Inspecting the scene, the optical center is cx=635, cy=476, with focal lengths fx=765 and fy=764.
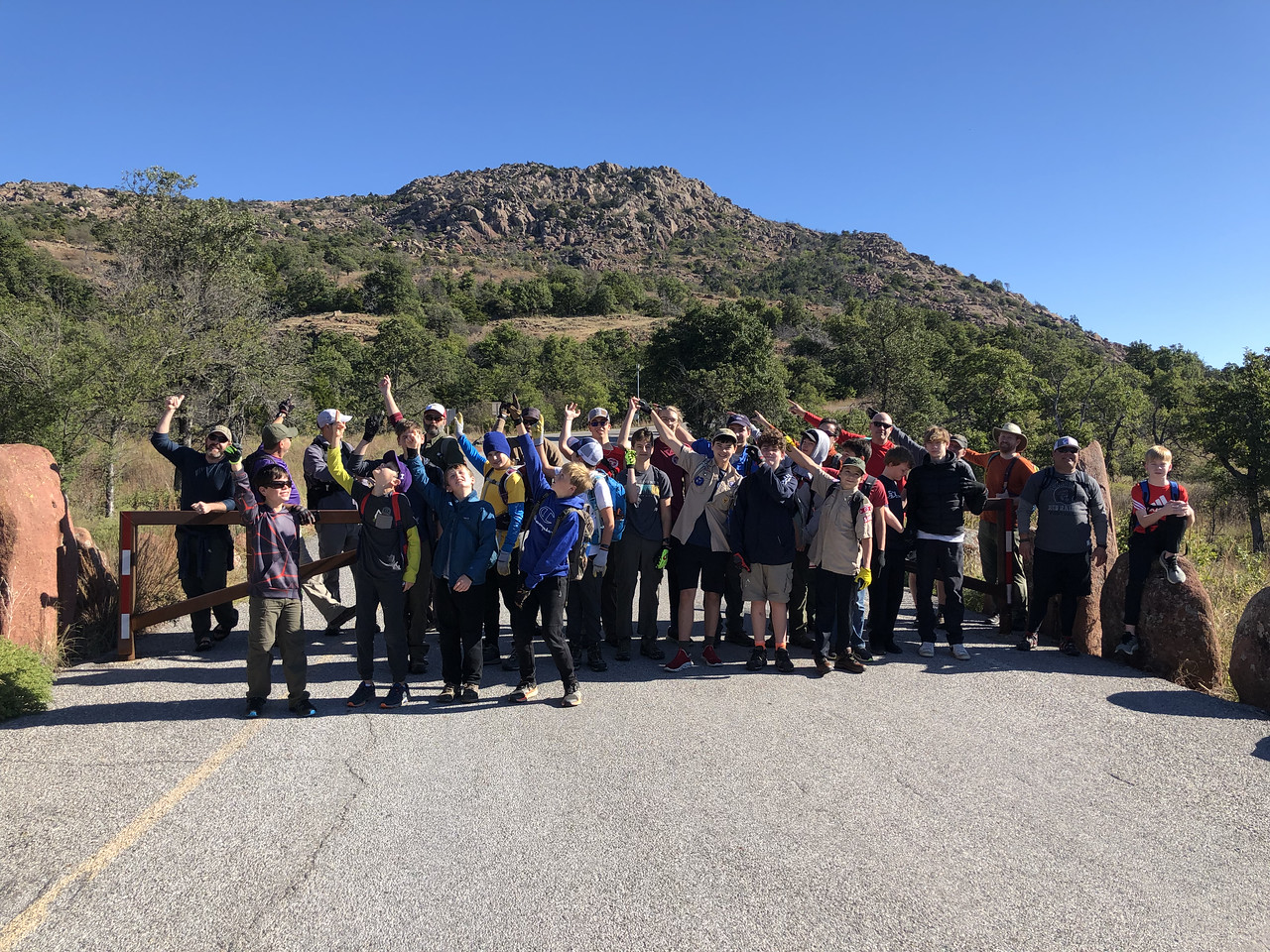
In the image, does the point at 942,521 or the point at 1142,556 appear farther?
the point at 942,521

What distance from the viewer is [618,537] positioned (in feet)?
23.7

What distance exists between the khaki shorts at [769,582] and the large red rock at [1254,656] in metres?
3.43

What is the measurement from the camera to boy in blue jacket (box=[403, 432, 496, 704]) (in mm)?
5770

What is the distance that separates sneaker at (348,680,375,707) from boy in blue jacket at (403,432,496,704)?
516mm

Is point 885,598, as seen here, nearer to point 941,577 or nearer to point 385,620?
point 941,577

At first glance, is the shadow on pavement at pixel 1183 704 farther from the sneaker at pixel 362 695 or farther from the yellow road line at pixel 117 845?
the yellow road line at pixel 117 845

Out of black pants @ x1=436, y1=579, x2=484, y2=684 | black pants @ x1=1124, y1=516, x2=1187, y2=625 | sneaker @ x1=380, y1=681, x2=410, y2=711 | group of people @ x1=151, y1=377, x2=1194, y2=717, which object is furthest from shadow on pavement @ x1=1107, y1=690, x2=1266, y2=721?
sneaker @ x1=380, y1=681, x2=410, y2=711

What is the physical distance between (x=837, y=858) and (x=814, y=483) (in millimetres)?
3870

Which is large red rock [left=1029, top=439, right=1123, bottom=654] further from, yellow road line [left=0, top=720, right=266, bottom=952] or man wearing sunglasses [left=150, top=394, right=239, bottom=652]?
man wearing sunglasses [left=150, top=394, right=239, bottom=652]

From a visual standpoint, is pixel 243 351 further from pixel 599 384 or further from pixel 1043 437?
pixel 599 384

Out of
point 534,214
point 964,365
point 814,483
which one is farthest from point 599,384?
point 534,214

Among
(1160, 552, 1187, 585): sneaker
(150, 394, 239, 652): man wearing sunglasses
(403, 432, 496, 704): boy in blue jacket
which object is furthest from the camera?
(150, 394, 239, 652): man wearing sunglasses

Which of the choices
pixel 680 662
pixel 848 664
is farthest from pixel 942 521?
pixel 680 662

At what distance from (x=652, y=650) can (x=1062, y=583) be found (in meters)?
3.92
